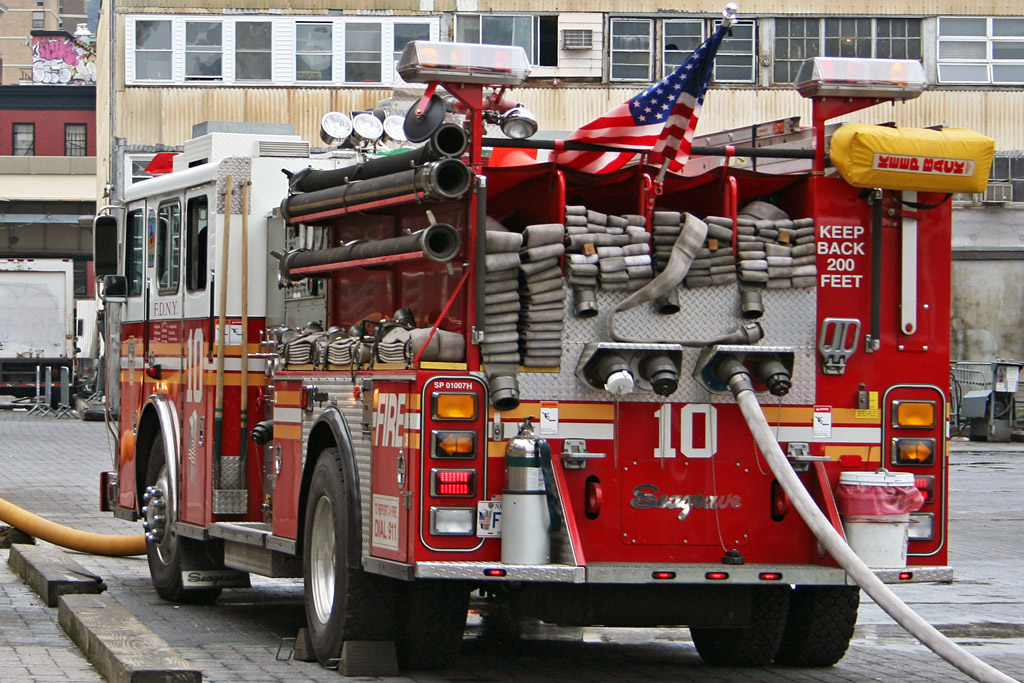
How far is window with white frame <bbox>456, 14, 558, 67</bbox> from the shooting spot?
37.3 meters

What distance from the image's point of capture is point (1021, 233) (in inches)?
1517

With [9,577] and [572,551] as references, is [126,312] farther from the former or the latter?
[572,551]

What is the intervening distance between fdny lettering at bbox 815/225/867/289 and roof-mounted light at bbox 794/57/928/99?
0.67 meters

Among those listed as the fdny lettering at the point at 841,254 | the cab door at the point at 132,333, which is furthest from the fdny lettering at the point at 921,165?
the cab door at the point at 132,333

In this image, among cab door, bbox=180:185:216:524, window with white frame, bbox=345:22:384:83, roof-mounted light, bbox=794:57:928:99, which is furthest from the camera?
window with white frame, bbox=345:22:384:83

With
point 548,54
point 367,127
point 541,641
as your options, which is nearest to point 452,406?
point 541,641

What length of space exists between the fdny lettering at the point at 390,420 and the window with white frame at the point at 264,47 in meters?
30.0

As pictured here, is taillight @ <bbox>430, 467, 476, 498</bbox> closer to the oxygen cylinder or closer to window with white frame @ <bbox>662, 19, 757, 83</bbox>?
the oxygen cylinder

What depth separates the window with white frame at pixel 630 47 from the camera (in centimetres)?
3747

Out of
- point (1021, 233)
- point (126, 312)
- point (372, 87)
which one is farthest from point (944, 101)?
point (126, 312)

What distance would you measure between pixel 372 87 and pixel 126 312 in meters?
26.0

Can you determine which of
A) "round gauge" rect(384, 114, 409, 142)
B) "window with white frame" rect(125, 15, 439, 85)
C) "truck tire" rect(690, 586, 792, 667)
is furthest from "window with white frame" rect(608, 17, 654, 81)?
"truck tire" rect(690, 586, 792, 667)

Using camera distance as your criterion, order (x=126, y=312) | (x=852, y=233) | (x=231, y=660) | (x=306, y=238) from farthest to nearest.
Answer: (x=126, y=312), (x=306, y=238), (x=231, y=660), (x=852, y=233)

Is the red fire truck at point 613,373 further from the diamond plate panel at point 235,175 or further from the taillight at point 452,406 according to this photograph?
the diamond plate panel at point 235,175
